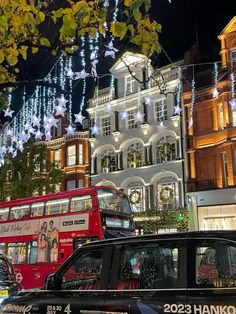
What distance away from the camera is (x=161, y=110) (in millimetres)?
32812

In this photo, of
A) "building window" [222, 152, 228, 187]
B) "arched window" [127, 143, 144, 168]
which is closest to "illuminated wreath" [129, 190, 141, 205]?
"arched window" [127, 143, 144, 168]

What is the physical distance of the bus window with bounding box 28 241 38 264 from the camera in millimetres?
18594

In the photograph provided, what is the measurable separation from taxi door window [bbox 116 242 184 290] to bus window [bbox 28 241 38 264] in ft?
46.1

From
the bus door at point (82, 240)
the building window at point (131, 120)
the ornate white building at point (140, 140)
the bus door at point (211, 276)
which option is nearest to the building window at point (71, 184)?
the ornate white building at point (140, 140)

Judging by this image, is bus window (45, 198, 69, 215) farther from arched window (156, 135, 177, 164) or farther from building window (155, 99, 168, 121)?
building window (155, 99, 168, 121)

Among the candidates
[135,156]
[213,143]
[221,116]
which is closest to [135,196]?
[135,156]

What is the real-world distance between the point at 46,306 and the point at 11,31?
3905mm

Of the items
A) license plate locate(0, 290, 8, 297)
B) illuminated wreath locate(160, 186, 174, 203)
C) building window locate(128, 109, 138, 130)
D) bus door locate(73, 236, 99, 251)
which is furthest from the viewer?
building window locate(128, 109, 138, 130)

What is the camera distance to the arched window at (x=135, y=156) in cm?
3334

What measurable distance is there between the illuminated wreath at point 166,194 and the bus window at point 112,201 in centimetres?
1224

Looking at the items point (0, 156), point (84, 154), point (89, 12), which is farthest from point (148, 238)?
point (84, 154)

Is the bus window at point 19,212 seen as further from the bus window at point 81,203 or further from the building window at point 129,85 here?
the building window at point 129,85

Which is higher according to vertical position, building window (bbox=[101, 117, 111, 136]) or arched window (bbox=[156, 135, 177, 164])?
building window (bbox=[101, 117, 111, 136])

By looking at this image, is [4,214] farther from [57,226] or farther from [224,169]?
[224,169]
